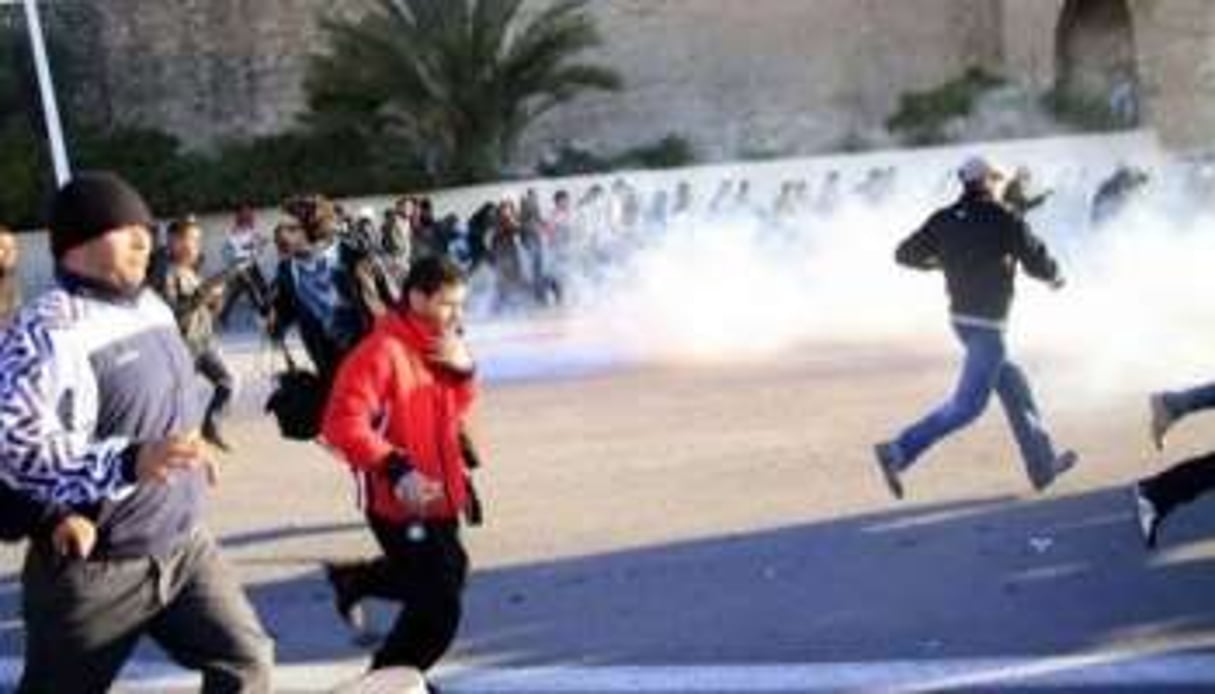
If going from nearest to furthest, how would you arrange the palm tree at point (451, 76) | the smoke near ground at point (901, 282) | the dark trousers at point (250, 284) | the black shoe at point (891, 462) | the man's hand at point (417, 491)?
the man's hand at point (417, 491), the black shoe at point (891, 462), the dark trousers at point (250, 284), the smoke near ground at point (901, 282), the palm tree at point (451, 76)

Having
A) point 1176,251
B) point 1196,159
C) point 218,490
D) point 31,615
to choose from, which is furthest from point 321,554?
point 1196,159

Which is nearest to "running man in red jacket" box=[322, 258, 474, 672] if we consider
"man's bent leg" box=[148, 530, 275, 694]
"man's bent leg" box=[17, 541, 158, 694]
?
"man's bent leg" box=[148, 530, 275, 694]

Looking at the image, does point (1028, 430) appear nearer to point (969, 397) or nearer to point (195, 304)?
point (969, 397)

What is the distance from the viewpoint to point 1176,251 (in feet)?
72.8

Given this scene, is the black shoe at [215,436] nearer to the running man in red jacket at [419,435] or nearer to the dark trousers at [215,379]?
the dark trousers at [215,379]

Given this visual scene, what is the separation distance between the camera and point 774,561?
8.66 meters

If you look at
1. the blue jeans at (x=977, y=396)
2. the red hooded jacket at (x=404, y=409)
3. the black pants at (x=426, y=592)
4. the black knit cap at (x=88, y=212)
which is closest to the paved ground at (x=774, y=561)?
the blue jeans at (x=977, y=396)

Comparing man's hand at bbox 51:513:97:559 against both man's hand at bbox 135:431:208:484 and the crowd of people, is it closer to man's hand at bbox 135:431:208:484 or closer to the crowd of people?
the crowd of people

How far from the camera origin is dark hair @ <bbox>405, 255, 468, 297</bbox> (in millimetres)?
6484

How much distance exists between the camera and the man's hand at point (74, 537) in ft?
15.3

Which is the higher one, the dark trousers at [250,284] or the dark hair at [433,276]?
the dark hair at [433,276]

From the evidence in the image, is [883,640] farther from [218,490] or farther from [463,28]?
[463,28]

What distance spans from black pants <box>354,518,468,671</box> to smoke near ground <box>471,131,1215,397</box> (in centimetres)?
730

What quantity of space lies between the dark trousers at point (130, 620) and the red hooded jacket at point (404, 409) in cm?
134
